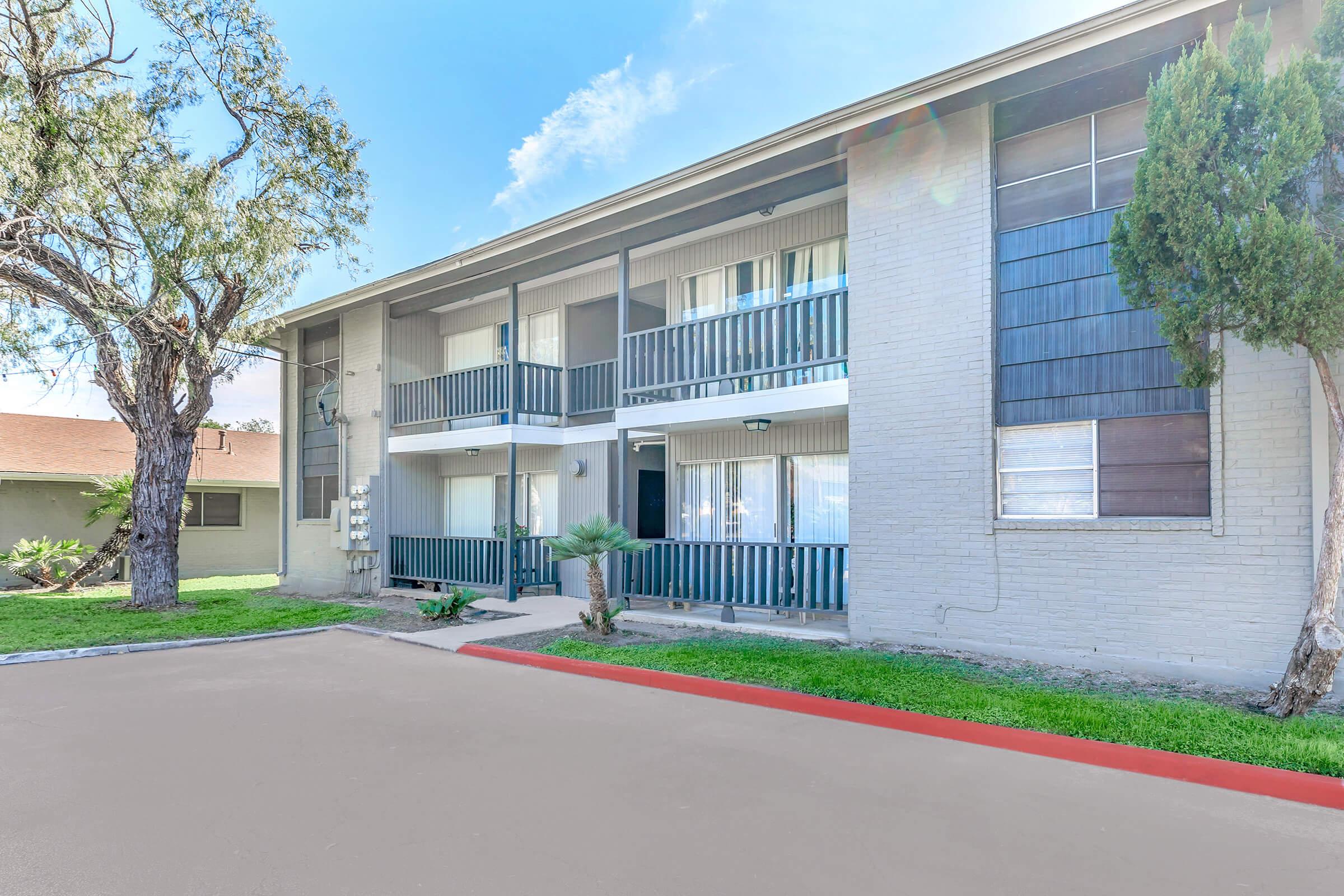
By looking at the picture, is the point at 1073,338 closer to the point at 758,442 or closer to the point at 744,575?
the point at 744,575

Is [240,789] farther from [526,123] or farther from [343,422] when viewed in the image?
[526,123]

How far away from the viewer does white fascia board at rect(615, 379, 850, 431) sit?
400 inches

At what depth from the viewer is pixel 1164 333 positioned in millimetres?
6633

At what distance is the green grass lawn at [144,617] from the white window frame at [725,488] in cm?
519

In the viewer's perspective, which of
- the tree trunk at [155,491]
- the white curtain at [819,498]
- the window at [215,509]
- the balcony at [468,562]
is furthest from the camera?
the window at [215,509]

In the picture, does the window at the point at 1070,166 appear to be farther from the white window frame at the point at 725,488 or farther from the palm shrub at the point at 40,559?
the palm shrub at the point at 40,559

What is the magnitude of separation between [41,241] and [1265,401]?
1589cm

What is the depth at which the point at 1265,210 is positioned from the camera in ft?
19.7

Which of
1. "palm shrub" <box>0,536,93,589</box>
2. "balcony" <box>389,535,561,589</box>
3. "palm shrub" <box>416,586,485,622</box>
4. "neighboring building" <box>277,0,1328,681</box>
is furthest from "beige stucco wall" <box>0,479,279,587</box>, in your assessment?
"neighboring building" <box>277,0,1328,681</box>

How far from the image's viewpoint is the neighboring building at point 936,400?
7363 millimetres

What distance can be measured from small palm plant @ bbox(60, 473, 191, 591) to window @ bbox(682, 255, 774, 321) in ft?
42.9

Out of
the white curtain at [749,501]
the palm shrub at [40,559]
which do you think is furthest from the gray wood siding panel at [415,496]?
the palm shrub at [40,559]

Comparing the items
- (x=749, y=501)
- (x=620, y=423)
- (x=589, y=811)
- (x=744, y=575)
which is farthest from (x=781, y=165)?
(x=589, y=811)

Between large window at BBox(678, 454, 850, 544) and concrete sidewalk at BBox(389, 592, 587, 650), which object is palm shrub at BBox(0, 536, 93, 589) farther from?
large window at BBox(678, 454, 850, 544)
